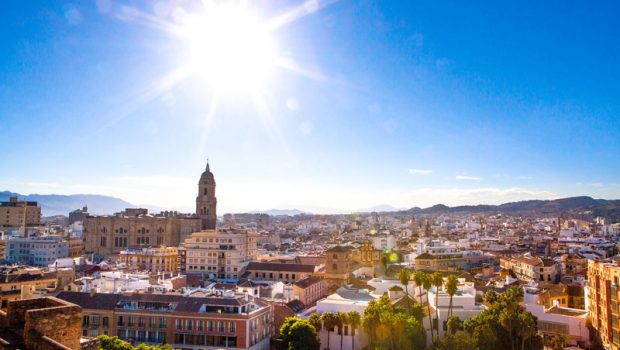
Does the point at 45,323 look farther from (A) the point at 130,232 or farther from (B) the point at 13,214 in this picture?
(B) the point at 13,214

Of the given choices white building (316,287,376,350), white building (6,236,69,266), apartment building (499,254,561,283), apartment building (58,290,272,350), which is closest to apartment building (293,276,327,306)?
white building (316,287,376,350)

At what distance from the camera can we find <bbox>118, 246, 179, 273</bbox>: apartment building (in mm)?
84000

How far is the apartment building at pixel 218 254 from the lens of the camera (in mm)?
76938

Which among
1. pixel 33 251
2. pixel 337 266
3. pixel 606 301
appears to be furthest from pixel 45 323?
pixel 33 251

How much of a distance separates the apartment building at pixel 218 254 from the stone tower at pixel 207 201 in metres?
34.5

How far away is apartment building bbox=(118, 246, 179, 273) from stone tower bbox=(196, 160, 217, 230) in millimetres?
28400

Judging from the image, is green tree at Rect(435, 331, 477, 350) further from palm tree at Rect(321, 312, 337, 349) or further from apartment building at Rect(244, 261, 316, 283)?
apartment building at Rect(244, 261, 316, 283)

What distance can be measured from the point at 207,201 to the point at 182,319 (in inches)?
2776

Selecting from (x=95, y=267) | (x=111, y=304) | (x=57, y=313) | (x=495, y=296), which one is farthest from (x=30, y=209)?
(x=57, y=313)

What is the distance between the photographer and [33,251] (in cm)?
9862

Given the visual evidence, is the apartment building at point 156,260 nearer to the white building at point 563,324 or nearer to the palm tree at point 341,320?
the palm tree at point 341,320

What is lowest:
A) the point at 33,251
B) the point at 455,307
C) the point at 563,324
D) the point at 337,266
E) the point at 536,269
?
the point at 563,324

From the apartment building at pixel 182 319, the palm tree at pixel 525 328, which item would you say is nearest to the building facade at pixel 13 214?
the apartment building at pixel 182 319

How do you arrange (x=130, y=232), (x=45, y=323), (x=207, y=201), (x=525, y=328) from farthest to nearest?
(x=207, y=201), (x=130, y=232), (x=525, y=328), (x=45, y=323)
